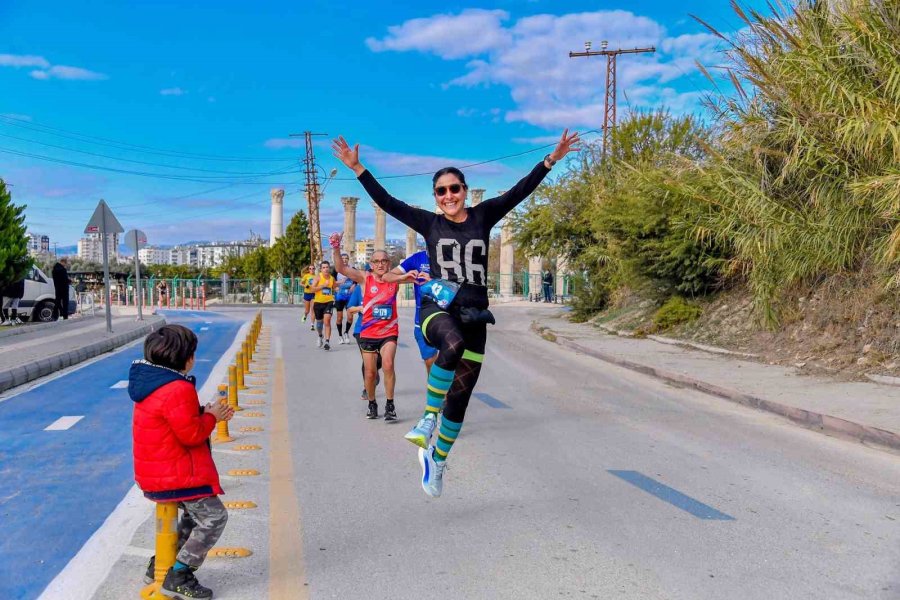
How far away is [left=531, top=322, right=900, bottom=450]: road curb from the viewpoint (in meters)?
8.05

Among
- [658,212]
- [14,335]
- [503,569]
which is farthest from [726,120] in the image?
[14,335]

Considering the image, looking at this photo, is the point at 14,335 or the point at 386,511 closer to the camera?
the point at 386,511

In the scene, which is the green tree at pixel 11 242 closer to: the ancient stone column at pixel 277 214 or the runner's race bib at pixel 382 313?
the runner's race bib at pixel 382 313

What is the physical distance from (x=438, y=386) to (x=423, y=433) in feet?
1.04

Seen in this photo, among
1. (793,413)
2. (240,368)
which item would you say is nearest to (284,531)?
(793,413)

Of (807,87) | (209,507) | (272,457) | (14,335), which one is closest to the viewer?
(209,507)

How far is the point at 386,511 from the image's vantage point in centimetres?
533

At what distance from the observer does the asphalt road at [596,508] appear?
162 inches

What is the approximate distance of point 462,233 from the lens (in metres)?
5.24

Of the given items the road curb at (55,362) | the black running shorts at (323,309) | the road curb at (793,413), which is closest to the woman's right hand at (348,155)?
the road curb at (793,413)

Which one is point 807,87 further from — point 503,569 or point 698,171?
point 503,569

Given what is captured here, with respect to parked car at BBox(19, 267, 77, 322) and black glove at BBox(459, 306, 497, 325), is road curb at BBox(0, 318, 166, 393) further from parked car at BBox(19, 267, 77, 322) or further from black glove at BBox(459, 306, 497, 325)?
black glove at BBox(459, 306, 497, 325)

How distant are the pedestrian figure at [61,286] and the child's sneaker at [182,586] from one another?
2195cm

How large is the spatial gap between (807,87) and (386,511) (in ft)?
34.4
